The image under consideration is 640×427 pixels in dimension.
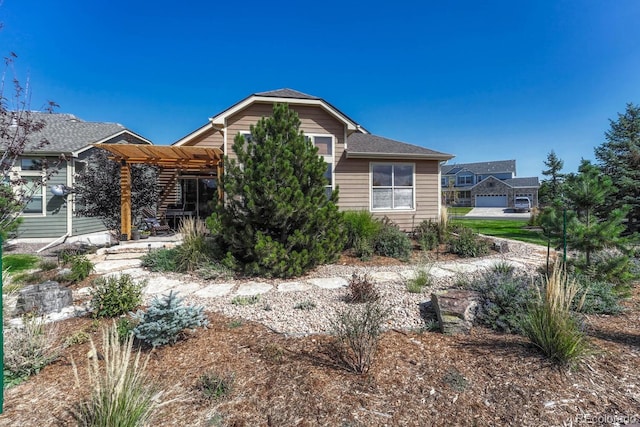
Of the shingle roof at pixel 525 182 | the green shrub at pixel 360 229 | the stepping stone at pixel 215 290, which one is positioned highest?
the shingle roof at pixel 525 182

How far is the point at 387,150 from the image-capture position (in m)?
10.3

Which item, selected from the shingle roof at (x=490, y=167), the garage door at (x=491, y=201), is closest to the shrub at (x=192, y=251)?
the garage door at (x=491, y=201)

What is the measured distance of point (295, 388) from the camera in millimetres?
2178

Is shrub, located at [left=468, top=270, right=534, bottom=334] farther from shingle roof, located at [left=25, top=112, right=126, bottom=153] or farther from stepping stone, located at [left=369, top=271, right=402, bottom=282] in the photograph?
shingle roof, located at [left=25, top=112, right=126, bottom=153]

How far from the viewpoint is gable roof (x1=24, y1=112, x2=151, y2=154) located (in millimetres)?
10805

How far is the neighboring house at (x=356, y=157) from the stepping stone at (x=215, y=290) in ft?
17.1

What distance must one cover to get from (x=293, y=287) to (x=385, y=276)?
1.94 meters

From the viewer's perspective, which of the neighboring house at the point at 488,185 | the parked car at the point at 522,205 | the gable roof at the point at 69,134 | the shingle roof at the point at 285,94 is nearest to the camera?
the shingle roof at the point at 285,94

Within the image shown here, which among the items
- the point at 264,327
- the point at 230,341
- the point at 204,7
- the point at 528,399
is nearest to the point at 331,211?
the point at 264,327

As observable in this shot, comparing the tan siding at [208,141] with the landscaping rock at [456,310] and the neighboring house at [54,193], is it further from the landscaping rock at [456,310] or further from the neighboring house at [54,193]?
the landscaping rock at [456,310]

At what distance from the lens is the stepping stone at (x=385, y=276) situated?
17.7ft

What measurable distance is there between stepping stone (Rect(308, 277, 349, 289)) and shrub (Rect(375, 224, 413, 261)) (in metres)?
2.48

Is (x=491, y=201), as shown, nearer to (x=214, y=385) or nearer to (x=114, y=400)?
(x=214, y=385)

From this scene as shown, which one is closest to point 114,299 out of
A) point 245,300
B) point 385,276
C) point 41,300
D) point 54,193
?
point 41,300
